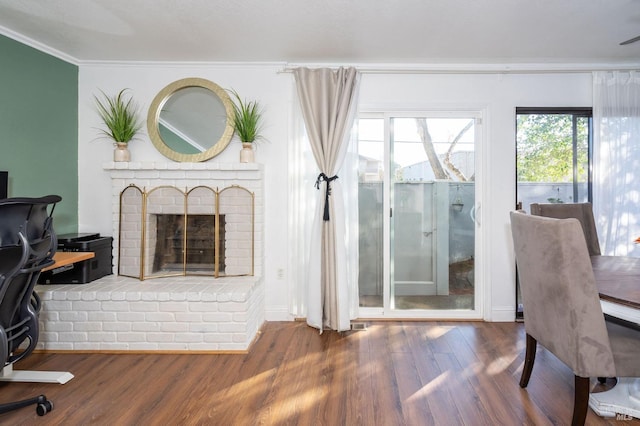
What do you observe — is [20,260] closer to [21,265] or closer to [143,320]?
[21,265]

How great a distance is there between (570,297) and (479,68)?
2331 millimetres

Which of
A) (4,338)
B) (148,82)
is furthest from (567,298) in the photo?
(148,82)

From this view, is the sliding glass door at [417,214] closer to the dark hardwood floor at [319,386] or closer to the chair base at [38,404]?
the dark hardwood floor at [319,386]

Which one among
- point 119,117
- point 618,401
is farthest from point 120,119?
point 618,401

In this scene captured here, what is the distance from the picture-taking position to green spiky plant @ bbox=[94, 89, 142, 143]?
3094 mm

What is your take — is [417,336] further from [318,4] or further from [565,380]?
[318,4]

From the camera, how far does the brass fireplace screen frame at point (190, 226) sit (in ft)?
10.1

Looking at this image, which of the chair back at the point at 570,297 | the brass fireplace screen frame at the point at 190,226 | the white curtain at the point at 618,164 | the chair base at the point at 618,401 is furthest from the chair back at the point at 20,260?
the white curtain at the point at 618,164

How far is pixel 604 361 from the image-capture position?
61.9 inches

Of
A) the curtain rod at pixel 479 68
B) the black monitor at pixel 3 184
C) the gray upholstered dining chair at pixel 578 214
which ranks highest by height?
the curtain rod at pixel 479 68

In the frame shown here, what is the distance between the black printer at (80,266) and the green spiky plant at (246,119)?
1.47 m

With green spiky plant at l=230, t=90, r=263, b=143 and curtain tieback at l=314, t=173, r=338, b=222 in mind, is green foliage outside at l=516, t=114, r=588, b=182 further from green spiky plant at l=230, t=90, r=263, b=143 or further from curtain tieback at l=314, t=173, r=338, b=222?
green spiky plant at l=230, t=90, r=263, b=143

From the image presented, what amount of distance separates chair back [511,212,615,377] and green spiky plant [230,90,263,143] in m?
2.22

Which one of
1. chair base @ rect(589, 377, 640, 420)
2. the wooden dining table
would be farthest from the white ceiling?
chair base @ rect(589, 377, 640, 420)
